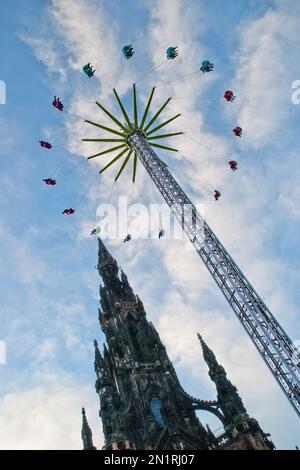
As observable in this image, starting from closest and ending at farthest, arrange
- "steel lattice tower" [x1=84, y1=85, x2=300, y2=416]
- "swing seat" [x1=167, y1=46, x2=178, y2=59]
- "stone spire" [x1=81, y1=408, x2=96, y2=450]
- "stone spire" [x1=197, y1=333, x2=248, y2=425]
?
"steel lattice tower" [x1=84, y1=85, x2=300, y2=416] < "swing seat" [x1=167, y1=46, x2=178, y2=59] < "stone spire" [x1=197, y1=333, x2=248, y2=425] < "stone spire" [x1=81, y1=408, x2=96, y2=450]

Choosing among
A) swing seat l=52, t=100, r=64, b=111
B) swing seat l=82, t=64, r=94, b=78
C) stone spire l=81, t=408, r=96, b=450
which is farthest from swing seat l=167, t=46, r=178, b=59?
stone spire l=81, t=408, r=96, b=450

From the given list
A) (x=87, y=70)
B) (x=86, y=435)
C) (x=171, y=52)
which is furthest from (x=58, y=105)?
(x=86, y=435)

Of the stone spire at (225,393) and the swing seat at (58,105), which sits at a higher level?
the swing seat at (58,105)

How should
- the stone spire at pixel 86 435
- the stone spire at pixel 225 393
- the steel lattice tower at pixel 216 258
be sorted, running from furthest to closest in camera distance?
the stone spire at pixel 86 435 < the stone spire at pixel 225 393 < the steel lattice tower at pixel 216 258

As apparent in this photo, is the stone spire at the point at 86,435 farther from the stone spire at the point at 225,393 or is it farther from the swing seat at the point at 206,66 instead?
the swing seat at the point at 206,66

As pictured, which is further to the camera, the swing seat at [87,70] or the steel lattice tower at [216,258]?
the swing seat at [87,70]

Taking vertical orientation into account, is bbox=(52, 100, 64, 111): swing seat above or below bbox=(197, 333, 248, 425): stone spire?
above

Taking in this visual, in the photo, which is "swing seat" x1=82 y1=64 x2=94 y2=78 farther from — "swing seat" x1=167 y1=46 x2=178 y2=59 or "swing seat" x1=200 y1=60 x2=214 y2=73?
"swing seat" x1=200 y1=60 x2=214 y2=73

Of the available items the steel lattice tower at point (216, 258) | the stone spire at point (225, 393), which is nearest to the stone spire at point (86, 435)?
the stone spire at point (225, 393)

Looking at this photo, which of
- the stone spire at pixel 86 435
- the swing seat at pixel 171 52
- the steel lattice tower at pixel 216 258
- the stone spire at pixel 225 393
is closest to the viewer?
the steel lattice tower at pixel 216 258

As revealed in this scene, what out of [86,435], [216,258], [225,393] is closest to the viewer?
[216,258]

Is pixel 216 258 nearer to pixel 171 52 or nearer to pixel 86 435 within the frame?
pixel 171 52

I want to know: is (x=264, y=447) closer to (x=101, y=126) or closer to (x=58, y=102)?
(x=101, y=126)
